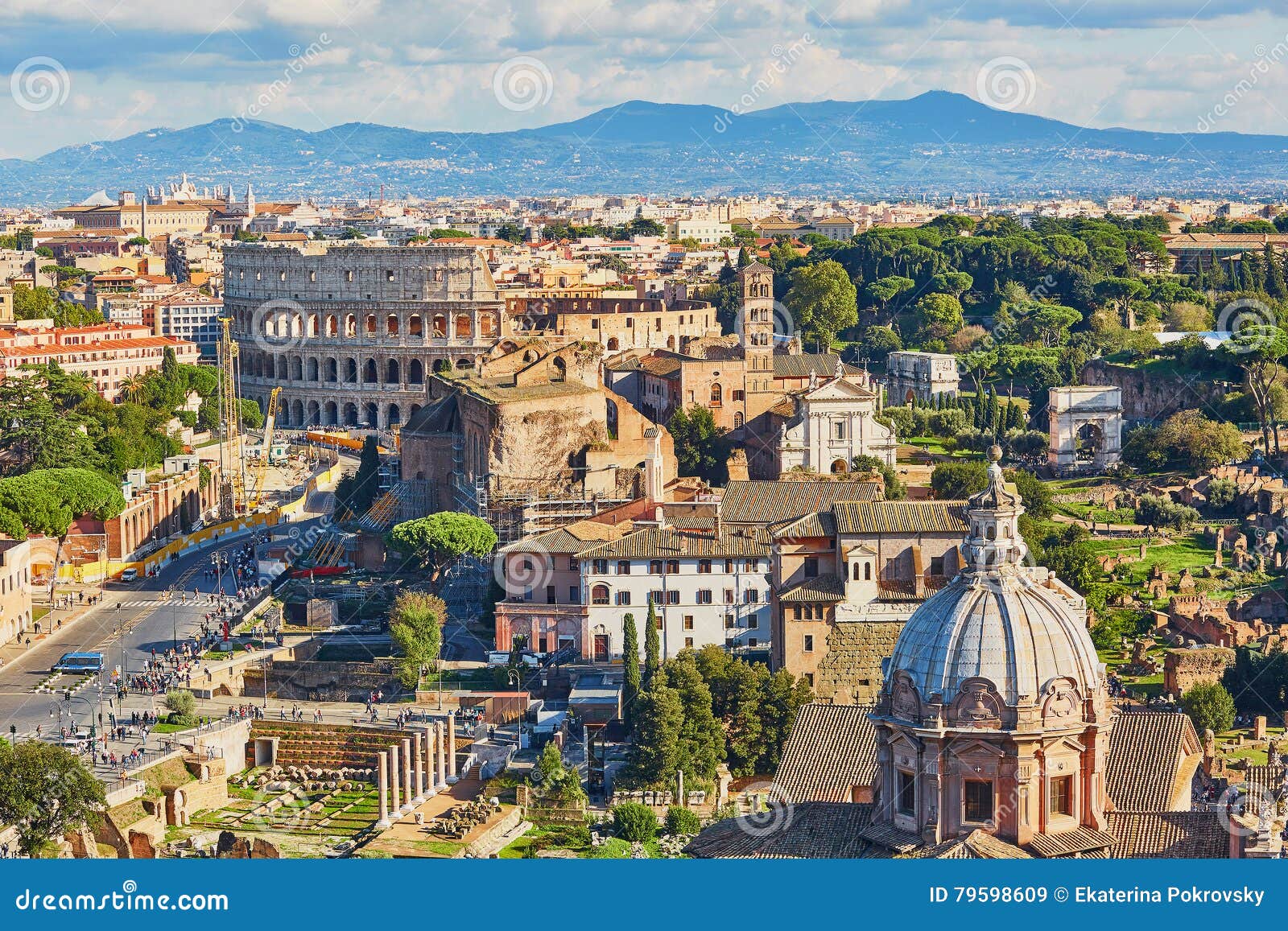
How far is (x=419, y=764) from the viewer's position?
85.7 feet

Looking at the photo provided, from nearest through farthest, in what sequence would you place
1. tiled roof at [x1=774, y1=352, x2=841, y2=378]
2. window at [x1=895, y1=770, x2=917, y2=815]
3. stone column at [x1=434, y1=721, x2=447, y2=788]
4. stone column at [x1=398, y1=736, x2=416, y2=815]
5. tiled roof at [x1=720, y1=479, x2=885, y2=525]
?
window at [x1=895, y1=770, x2=917, y2=815] → stone column at [x1=398, y1=736, x2=416, y2=815] → stone column at [x1=434, y1=721, x2=447, y2=788] → tiled roof at [x1=720, y1=479, x2=885, y2=525] → tiled roof at [x1=774, y1=352, x2=841, y2=378]

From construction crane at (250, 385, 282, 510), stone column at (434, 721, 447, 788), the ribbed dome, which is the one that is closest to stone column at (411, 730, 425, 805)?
stone column at (434, 721, 447, 788)

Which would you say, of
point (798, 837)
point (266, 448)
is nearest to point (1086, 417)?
point (266, 448)

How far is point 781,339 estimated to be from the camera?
60250 mm

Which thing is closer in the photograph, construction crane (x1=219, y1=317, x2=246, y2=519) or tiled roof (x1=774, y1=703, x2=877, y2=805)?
tiled roof (x1=774, y1=703, x2=877, y2=805)

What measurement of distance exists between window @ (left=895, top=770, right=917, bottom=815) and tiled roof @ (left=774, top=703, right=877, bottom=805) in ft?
9.28

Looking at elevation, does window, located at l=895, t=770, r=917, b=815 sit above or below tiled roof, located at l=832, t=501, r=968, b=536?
below

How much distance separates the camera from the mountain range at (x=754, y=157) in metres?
150

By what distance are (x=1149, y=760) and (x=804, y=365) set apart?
82.6ft

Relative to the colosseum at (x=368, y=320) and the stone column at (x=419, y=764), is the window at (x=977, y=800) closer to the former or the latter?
the stone column at (x=419, y=764)

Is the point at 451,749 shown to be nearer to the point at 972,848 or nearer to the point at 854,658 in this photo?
the point at 854,658

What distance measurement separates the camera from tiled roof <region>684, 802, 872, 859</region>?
16.2 metres

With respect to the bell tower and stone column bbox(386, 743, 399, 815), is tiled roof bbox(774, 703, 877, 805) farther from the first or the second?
the bell tower

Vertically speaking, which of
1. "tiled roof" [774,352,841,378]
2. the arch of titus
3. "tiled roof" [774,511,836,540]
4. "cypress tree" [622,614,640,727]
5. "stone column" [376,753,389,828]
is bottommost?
"stone column" [376,753,389,828]
